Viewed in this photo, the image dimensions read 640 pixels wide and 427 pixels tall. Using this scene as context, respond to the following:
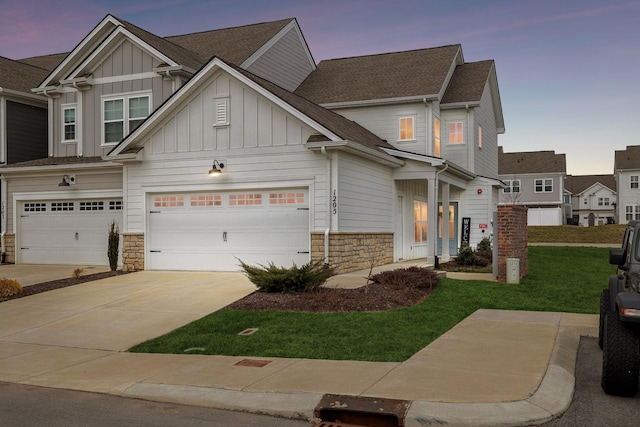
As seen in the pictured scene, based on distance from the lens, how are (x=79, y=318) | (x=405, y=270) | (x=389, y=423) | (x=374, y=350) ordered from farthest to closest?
1. (x=405, y=270)
2. (x=79, y=318)
3. (x=374, y=350)
4. (x=389, y=423)

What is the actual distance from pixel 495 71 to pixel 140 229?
17.2m

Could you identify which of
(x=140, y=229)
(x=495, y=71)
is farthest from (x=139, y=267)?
(x=495, y=71)

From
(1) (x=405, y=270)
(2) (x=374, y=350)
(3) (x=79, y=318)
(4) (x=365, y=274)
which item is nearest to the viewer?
(2) (x=374, y=350)

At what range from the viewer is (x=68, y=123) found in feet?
75.8

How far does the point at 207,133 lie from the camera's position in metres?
17.9

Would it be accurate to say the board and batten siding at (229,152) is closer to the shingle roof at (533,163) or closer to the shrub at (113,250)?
the shrub at (113,250)

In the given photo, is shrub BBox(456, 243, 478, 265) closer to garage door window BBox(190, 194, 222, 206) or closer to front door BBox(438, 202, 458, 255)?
front door BBox(438, 202, 458, 255)

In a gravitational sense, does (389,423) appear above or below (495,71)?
below

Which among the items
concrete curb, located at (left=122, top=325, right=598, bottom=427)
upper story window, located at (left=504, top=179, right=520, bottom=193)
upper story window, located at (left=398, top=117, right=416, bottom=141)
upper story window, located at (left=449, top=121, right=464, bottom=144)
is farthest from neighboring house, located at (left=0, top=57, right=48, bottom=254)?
upper story window, located at (left=504, top=179, right=520, bottom=193)

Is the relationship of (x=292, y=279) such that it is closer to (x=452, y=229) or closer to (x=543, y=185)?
(x=452, y=229)

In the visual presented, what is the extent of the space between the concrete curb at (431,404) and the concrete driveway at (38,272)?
447 inches

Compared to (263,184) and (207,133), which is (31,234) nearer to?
(207,133)

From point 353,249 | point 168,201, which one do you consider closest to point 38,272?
point 168,201

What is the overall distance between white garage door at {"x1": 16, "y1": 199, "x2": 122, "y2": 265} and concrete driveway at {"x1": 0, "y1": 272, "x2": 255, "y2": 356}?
13.4 ft
